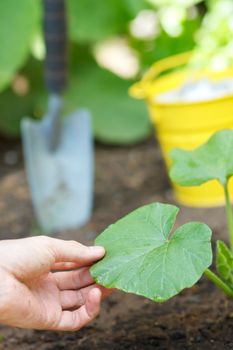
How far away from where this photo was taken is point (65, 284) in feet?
4.54

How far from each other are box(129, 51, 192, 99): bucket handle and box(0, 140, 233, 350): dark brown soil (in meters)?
0.35

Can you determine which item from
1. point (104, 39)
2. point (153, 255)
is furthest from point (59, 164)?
point (153, 255)

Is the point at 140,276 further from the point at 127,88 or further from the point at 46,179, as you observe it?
the point at 127,88

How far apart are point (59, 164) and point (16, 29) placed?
523mm

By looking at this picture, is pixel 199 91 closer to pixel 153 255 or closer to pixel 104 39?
pixel 104 39

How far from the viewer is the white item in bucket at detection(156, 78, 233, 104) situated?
2223 millimetres

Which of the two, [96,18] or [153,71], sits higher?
[96,18]

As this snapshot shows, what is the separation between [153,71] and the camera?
243 cm

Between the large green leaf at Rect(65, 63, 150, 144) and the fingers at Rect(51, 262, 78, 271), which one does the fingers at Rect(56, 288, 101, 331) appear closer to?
the fingers at Rect(51, 262, 78, 271)

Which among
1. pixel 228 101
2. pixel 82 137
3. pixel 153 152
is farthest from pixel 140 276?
pixel 153 152

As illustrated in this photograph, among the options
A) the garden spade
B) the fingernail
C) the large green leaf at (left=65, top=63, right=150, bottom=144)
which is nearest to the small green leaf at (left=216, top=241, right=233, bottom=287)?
the fingernail

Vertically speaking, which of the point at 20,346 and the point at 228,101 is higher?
the point at 228,101

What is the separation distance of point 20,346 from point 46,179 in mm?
897

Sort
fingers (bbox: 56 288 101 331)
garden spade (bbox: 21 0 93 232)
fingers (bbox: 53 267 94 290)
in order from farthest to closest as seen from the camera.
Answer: garden spade (bbox: 21 0 93 232)
fingers (bbox: 53 267 94 290)
fingers (bbox: 56 288 101 331)
